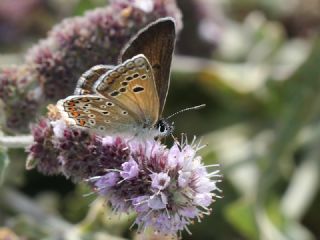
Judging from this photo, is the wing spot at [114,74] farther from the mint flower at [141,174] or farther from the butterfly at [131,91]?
the mint flower at [141,174]

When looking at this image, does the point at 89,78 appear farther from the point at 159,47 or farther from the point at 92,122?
the point at 159,47

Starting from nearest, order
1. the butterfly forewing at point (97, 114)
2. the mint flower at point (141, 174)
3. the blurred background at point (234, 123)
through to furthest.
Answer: the mint flower at point (141, 174)
the butterfly forewing at point (97, 114)
the blurred background at point (234, 123)

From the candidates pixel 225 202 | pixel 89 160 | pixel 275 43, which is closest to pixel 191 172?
pixel 89 160

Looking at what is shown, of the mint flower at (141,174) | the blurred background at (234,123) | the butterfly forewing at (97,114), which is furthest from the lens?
the blurred background at (234,123)

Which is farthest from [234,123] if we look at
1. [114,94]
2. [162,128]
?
[114,94]

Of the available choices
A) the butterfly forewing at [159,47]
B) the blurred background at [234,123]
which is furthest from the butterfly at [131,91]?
the blurred background at [234,123]

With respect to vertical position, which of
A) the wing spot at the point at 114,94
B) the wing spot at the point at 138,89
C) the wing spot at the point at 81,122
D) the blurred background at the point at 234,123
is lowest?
the blurred background at the point at 234,123

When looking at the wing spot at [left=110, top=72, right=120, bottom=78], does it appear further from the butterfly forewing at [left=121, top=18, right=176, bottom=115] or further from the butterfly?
the butterfly forewing at [left=121, top=18, right=176, bottom=115]
